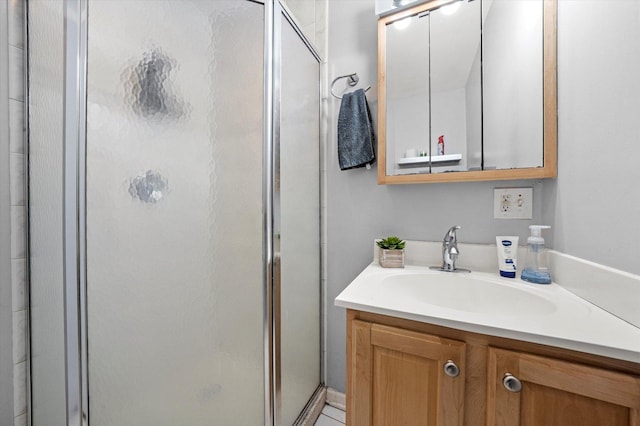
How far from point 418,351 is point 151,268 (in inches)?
30.0

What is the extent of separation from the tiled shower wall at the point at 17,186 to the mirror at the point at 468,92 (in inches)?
48.6

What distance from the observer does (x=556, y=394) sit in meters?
0.52

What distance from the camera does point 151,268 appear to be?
74 centimetres

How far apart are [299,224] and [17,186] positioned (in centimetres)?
90

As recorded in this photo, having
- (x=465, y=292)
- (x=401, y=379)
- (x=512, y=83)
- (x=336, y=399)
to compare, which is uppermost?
(x=512, y=83)

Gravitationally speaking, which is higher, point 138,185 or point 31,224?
point 138,185

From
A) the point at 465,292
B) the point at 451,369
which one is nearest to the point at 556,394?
the point at 451,369

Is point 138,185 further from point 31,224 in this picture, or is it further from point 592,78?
point 592,78

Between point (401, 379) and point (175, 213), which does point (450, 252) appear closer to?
point (401, 379)

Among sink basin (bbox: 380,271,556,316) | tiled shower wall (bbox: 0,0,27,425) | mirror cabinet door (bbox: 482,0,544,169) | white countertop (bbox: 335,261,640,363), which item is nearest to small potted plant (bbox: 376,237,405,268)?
sink basin (bbox: 380,271,556,316)

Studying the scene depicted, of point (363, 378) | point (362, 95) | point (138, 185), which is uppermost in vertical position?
point (362, 95)

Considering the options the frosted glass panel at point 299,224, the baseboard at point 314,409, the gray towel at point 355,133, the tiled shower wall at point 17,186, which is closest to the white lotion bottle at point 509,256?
the gray towel at point 355,133

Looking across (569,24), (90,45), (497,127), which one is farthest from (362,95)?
(90,45)

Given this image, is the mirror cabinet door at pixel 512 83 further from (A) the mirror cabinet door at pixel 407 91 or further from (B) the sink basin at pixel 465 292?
(B) the sink basin at pixel 465 292
